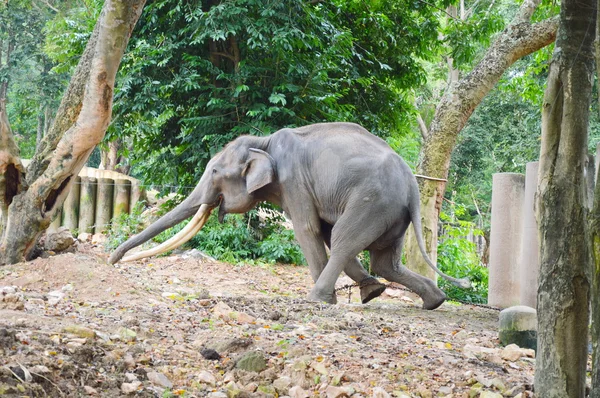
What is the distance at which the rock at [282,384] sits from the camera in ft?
12.5

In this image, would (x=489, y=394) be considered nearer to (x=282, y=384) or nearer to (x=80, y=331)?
(x=282, y=384)

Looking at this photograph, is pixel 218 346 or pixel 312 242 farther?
pixel 312 242

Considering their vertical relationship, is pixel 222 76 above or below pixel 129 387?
above

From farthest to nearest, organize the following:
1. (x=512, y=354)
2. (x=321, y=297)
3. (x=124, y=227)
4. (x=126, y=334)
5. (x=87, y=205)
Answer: (x=87, y=205) < (x=124, y=227) < (x=321, y=297) < (x=512, y=354) < (x=126, y=334)

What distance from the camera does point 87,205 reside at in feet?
46.0

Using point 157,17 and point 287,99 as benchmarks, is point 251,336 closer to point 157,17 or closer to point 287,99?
point 287,99

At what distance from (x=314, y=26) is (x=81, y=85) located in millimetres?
5121

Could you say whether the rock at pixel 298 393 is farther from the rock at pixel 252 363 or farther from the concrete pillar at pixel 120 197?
the concrete pillar at pixel 120 197

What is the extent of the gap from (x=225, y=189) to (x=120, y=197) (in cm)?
710

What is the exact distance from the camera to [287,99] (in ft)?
38.1

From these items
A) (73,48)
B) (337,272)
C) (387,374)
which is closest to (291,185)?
(337,272)

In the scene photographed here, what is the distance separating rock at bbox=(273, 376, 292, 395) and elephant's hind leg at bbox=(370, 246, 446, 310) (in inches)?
145

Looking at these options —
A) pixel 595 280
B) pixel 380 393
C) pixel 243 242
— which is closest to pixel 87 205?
pixel 243 242

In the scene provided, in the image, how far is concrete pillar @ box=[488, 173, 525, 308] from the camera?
8.77 m
